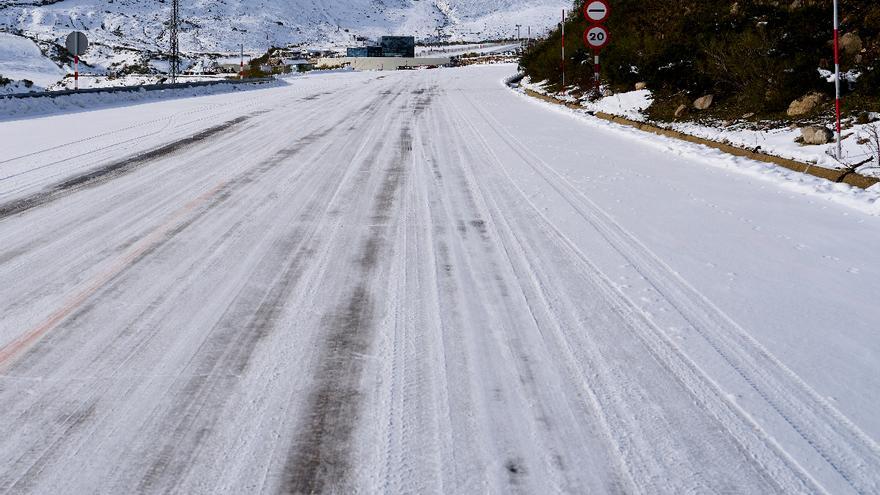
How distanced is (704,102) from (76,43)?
857 inches

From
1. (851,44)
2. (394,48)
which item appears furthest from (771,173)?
(394,48)

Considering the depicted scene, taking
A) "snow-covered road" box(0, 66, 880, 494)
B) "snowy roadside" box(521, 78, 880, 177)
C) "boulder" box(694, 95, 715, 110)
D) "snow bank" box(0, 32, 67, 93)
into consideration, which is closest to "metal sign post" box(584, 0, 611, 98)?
"snowy roadside" box(521, 78, 880, 177)

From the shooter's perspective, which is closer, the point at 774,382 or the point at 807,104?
the point at 774,382

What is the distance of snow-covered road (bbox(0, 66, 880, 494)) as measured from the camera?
3031mm

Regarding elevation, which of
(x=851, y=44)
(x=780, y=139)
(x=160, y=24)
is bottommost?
(x=780, y=139)

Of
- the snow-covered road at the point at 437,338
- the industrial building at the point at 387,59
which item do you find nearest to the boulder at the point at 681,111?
the snow-covered road at the point at 437,338

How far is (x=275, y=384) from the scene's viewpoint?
3.73 metres

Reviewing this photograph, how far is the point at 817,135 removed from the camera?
10.5 meters

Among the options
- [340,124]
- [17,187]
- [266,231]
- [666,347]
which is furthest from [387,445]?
[340,124]

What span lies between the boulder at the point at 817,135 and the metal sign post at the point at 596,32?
10.4 metres

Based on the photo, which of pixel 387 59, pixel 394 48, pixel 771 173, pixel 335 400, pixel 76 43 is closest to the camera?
pixel 335 400

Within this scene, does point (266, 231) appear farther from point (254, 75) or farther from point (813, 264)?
point (254, 75)

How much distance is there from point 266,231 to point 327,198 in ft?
5.29

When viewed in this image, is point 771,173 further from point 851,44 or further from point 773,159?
point 851,44
